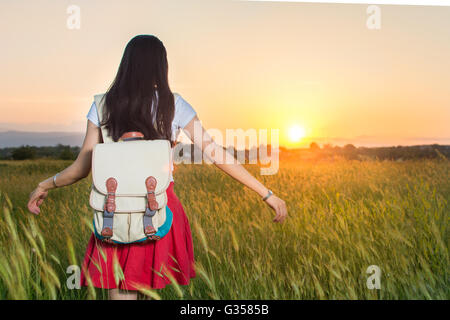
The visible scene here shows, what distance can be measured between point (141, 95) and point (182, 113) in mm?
208

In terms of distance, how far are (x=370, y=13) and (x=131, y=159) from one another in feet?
7.93

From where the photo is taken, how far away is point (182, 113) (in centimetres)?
180

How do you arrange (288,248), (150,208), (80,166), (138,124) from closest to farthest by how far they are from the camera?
(150,208) → (138,124) → (80,166) → (288,248)

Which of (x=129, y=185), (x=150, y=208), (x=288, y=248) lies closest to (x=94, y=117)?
(x=129, y=185)

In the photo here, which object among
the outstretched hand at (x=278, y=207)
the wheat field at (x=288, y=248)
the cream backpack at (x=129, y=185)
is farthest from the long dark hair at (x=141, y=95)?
the outstretched hand at (x=278, y=207)

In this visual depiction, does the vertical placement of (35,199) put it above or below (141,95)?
below

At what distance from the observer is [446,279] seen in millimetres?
2285

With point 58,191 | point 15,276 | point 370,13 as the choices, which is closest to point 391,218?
point 370,13

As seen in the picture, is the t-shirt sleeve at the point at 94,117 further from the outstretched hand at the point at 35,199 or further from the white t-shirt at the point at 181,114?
the outstretched hand at the point at 35,199

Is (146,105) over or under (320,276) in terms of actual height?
over

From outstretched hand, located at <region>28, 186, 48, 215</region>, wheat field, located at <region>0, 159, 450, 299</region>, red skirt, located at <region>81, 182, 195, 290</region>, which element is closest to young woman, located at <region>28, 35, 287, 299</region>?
red skirt, located at <region>81, 182, 195, 290</region>

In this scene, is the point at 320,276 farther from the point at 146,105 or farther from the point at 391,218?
the point at 146,105

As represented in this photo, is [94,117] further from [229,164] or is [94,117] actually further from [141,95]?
[229,164]

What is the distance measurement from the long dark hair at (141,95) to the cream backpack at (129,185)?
11cm
